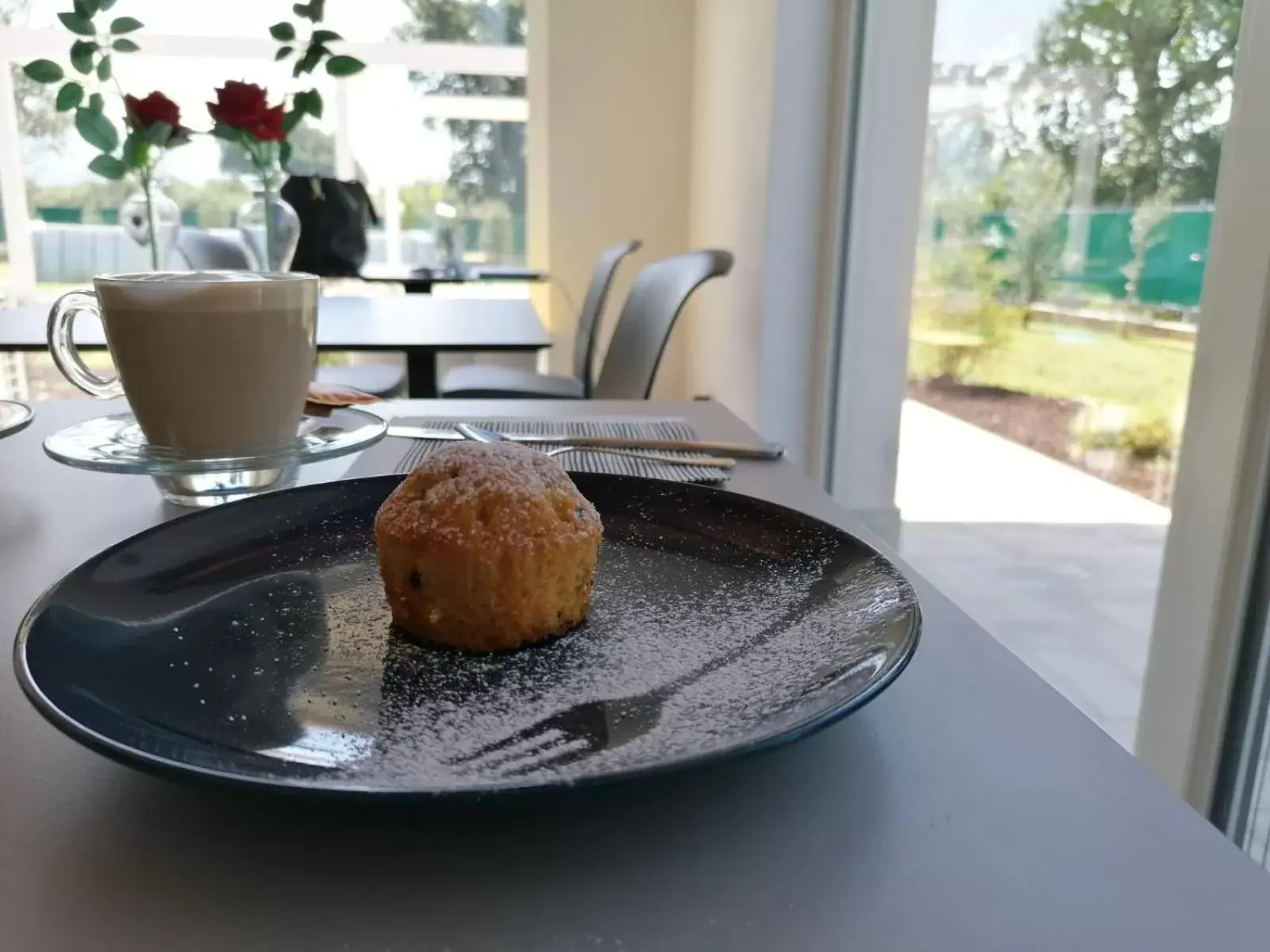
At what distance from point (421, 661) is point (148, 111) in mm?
1415

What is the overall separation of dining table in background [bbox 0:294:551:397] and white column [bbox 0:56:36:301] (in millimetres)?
2607

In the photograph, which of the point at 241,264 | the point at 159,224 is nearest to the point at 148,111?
the point at 159,224

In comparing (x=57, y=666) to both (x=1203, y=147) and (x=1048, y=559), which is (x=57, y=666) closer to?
(x=1203, y=147)

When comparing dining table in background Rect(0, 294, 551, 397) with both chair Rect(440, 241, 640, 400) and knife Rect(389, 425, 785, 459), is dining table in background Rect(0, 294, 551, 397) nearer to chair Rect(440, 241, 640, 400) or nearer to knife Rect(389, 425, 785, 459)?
chair Rect(440, 241, 640, 400)

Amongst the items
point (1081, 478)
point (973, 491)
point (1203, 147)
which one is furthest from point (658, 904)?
point (973, 491)

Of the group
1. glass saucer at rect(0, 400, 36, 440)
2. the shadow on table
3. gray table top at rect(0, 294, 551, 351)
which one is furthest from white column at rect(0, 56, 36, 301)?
the shadow on table

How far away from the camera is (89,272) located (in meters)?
4.16

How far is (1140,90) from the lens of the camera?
124 centimetres

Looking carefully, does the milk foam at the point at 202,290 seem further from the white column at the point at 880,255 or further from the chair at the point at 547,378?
the white column at the point at 880,255

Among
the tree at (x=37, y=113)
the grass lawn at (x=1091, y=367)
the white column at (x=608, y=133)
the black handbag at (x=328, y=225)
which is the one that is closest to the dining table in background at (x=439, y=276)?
the black handbag at (x=328, y=225)

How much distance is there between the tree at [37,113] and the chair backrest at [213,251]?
6.50ft

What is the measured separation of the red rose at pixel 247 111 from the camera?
4.99ft

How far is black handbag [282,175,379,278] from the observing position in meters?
2.70

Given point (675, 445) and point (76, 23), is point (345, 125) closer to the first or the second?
point (76, 23)
